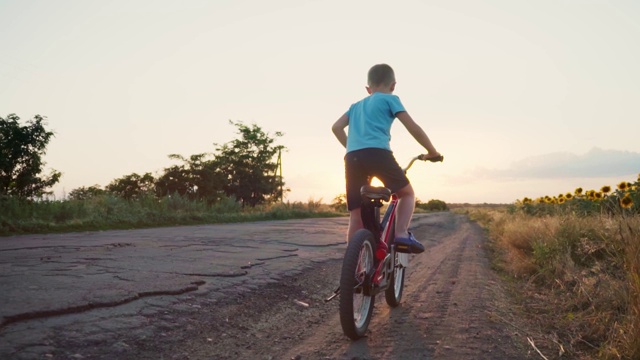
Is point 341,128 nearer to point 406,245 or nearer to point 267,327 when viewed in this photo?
point 406,245

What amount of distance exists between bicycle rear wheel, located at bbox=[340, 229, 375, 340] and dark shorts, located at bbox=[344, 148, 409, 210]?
0.43 meters

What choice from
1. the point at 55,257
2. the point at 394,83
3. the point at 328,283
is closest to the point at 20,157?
the point at 55,257

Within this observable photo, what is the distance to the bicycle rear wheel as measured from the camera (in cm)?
339

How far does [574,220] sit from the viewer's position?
791 cm

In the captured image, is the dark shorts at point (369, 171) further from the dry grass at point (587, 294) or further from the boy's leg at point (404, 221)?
the dry grass at point (587, 294)

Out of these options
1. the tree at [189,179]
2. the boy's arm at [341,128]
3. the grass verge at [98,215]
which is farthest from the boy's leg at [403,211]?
the tree at [189,179]

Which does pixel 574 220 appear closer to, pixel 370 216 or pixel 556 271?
pixel 556 271

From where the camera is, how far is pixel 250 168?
4150cm

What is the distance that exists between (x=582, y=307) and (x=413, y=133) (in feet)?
6.96

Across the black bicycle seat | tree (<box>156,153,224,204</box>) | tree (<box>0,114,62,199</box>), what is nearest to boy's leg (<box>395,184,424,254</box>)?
the black bicycle seat

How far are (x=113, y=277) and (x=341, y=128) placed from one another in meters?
2.56

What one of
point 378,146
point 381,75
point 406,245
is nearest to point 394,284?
point 406,245

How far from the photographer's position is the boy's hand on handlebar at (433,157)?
14.0 ft

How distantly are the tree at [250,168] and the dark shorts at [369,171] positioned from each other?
37.0 meters
